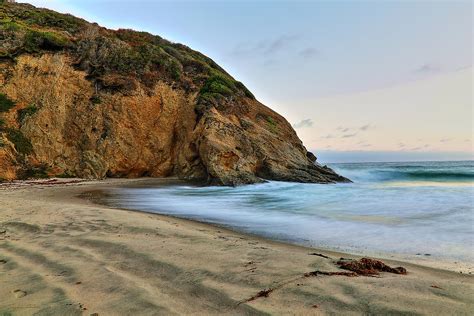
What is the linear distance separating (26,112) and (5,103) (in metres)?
0.95

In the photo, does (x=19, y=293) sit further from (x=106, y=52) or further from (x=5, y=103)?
(x=106, y=52)

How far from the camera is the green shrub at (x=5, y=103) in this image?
51.3 feet

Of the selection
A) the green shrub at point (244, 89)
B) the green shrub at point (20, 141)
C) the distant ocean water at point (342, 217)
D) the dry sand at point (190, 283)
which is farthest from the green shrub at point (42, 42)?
the dry sand at point (190, 283)

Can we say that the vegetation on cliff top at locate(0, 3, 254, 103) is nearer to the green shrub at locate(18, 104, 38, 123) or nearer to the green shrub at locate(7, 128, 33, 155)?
the green shrub at locate(18, 104, 38, 123)

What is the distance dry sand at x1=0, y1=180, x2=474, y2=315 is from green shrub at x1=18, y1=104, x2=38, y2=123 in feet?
46.7

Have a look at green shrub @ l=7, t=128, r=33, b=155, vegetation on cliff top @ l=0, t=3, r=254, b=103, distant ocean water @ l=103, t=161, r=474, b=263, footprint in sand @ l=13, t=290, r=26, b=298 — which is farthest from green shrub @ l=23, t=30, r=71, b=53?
footprint in sand @ l=13, t=290, r=26, b=298

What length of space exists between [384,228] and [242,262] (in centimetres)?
410

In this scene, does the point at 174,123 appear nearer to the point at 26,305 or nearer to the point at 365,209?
the point at 365,209

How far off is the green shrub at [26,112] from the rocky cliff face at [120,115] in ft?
0.14

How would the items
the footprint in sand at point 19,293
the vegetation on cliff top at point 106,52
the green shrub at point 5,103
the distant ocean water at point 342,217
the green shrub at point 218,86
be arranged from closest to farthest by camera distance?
the footprint in sand at point 19,293 < the distant ocean water at point 342,217 < the green shrub at point 5,103 < the vegetation on cliff top at point 106,52 < the green shrub at point 218,86

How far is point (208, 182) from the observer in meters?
15.3

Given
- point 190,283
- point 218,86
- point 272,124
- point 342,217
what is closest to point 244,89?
point 218,86

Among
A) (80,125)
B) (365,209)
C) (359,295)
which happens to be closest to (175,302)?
(359,295)

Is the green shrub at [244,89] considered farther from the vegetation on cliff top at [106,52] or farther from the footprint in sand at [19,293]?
the footprint in sand at [19,293]
